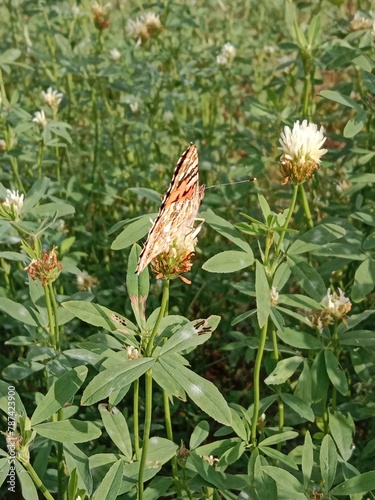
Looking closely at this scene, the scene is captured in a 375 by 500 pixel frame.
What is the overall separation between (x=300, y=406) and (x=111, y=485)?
1.76ft

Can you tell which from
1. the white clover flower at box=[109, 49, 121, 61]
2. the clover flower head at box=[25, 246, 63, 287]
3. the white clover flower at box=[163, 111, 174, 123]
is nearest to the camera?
the clover flower head at box=[25, 246, 63, 287]

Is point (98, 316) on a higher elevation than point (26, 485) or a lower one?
higher

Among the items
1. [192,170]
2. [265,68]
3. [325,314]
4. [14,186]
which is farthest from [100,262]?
[265,68]

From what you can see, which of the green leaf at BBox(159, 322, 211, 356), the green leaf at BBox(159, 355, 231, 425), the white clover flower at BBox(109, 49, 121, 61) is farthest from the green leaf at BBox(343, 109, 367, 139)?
the white clover flower at BBox(109, 49, 121, 61)

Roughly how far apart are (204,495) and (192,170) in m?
0.79

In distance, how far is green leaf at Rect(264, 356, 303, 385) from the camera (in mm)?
1729

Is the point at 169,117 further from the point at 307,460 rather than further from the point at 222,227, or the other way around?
the point at 307,460

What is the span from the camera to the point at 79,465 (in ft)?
5.16

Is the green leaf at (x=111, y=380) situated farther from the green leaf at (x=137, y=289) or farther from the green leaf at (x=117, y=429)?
the green leaf at (x=117, y=429)

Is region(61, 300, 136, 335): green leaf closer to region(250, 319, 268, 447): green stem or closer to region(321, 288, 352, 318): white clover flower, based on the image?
region(250, 319, 268, 447): green stem

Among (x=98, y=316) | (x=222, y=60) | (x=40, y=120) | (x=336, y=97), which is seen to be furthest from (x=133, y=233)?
(x=222, y=60)

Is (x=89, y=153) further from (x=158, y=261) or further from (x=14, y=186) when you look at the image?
(x=158, y=261)

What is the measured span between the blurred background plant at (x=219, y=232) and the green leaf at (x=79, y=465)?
43 millimetres

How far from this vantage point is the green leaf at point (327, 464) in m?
1.51
